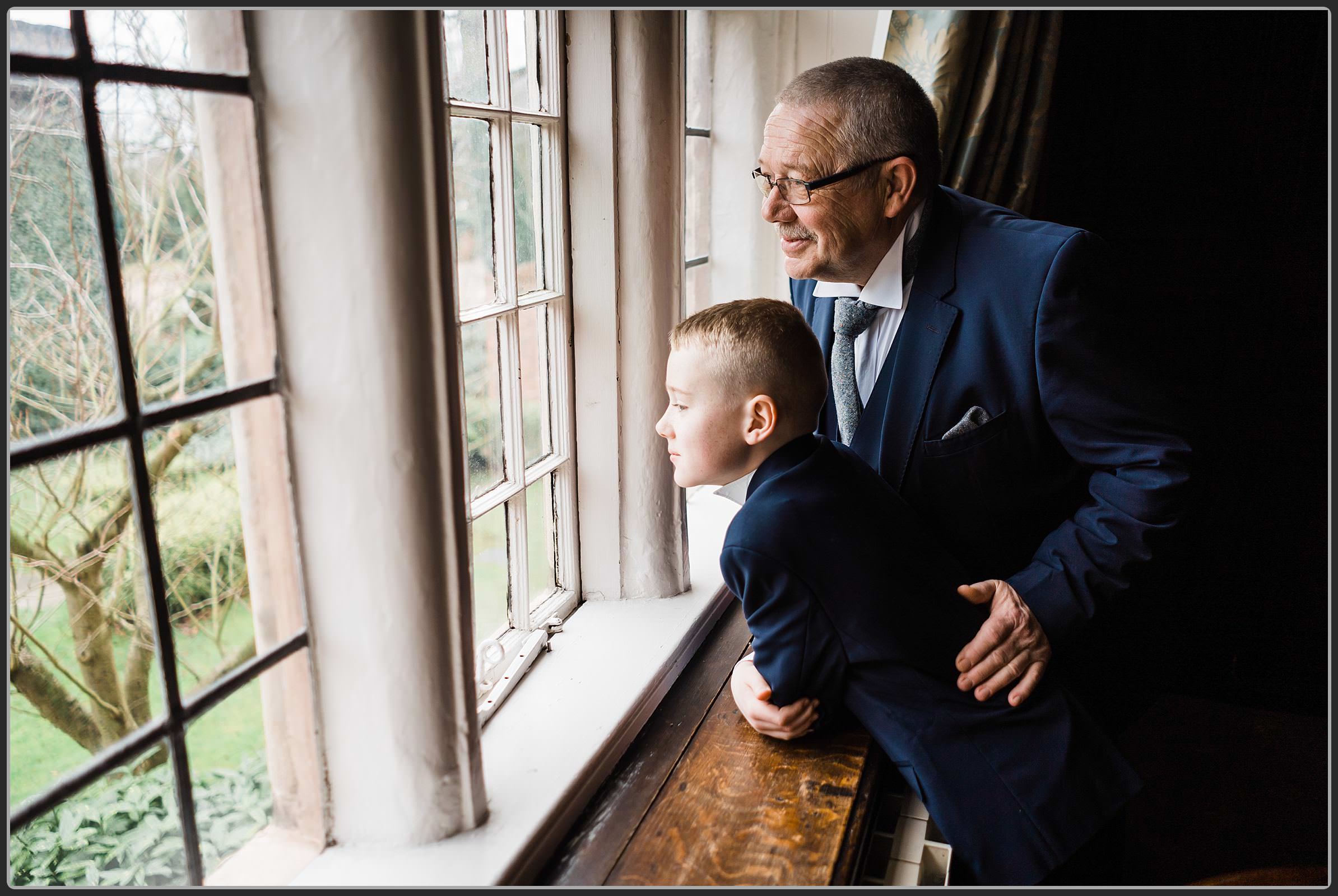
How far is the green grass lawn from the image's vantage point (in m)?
0.81

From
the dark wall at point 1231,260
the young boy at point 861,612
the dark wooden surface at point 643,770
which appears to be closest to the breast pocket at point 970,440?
the young boy at point 861,612

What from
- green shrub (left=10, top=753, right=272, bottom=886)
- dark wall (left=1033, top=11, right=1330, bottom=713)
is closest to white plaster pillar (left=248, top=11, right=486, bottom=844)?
green shrub (left=10, top=753, right=272, bottom=886)

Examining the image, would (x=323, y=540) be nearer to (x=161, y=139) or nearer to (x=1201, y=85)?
(x=161, y=139)

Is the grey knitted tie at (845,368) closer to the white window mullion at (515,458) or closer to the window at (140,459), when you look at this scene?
the white window mullion at (515,458)

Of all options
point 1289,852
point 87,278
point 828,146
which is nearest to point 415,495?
point 87,278

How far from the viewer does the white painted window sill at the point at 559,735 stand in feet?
3.53

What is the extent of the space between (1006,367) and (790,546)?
0.50m

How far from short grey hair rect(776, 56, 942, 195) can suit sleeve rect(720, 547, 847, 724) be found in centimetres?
66

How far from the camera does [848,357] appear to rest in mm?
1639

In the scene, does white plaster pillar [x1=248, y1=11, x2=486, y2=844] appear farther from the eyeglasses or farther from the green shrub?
the eyeglasses

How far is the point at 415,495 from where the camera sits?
0.99m

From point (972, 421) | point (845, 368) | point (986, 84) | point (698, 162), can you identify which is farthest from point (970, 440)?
point (698, 162)

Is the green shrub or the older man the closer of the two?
the green shrub

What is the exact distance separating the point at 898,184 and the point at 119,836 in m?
1.34
